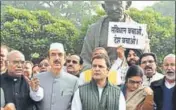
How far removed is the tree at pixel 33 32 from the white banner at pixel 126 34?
14465mm

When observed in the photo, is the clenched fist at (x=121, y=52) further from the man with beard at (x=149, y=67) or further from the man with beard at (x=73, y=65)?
the man with beard at (x=73, y=65)

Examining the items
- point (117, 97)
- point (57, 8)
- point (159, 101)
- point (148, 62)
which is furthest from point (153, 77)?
point (57, 8)

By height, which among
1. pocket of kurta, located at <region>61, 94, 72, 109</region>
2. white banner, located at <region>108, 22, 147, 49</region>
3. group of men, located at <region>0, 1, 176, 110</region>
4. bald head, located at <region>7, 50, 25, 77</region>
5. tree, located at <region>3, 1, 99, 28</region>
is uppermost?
tree, located at <region>3, 1, 99, 28</region>

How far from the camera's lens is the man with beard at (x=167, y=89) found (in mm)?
5328

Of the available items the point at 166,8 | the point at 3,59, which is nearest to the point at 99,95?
the point at 3,59

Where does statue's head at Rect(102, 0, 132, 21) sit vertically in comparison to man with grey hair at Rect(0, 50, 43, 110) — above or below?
above

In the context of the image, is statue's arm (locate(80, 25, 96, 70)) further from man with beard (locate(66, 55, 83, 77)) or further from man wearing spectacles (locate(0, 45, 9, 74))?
man wearing spectacles (locate(0, 45, 9, 74))

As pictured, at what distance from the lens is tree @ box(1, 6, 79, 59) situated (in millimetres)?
22344

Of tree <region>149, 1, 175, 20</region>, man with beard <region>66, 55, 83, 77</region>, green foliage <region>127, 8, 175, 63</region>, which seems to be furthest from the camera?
tree <region>149, 1, 175, 20</region>

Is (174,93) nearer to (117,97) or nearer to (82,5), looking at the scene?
(117,97)

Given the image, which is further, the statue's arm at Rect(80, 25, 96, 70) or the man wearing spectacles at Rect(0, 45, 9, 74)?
the statue's arm at Rect(80, 25, 96, 70)

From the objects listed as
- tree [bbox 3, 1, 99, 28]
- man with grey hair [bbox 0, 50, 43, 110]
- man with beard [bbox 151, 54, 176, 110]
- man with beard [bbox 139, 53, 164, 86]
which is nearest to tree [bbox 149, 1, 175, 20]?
tree [bbox 3, 1, 99, 28]

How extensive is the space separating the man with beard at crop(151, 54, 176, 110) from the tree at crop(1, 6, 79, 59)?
52.8 ft

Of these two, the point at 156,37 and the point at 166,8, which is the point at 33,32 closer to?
the point at 156,37
